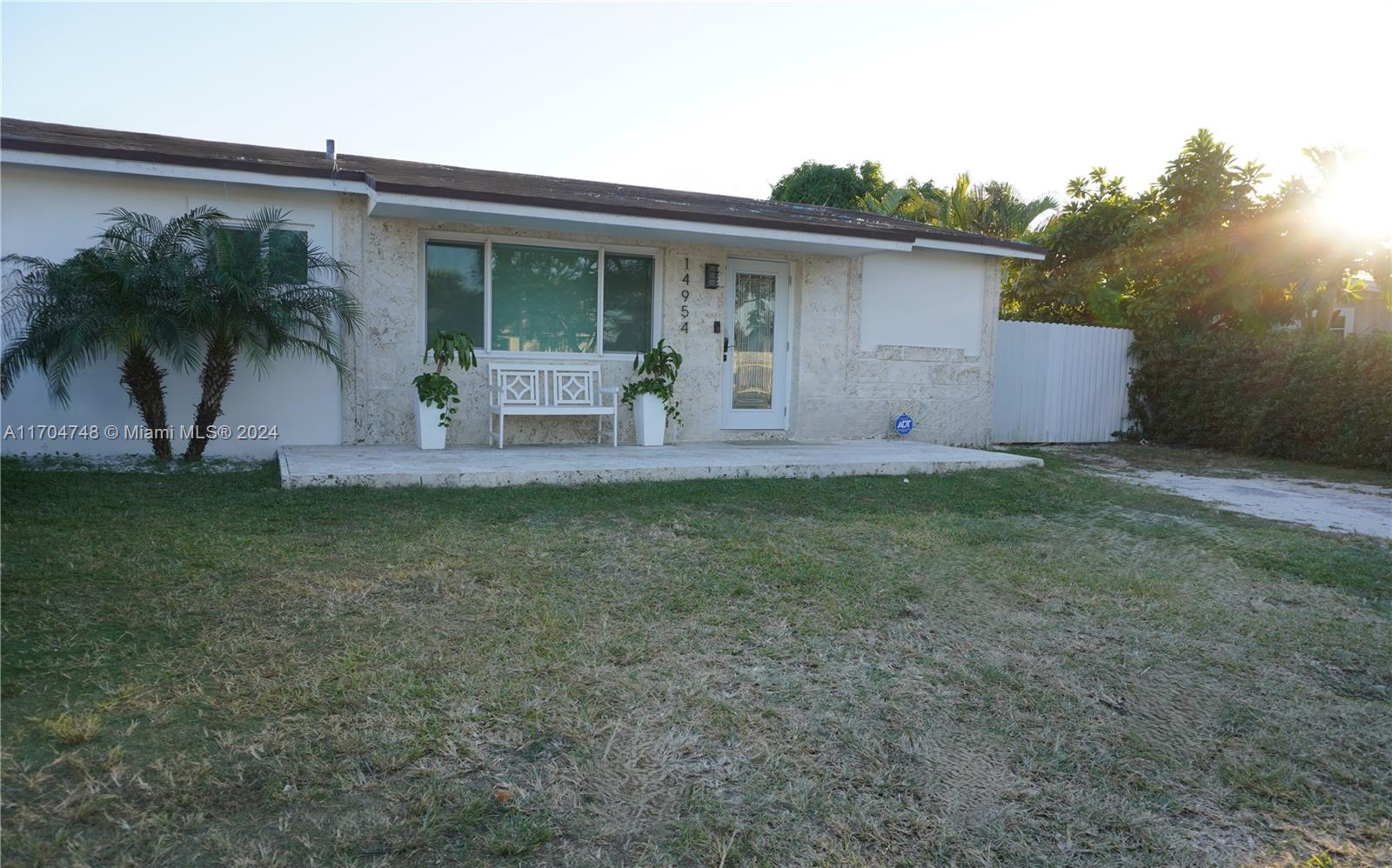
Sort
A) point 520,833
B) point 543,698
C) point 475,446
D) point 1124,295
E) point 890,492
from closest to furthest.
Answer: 1. point 520,833
2. point 543,698
3. point 890,492
4. point 475,446
5. point 1124,295

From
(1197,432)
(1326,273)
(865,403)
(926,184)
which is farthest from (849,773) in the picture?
(926,184)

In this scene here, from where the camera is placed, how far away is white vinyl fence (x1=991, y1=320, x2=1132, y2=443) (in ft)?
41.5

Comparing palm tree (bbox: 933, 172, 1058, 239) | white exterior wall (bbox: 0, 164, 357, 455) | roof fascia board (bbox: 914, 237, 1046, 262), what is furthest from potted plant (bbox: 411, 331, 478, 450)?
palm tree (bbox: 933, 172, 1058, 239)

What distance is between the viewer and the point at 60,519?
4.83m

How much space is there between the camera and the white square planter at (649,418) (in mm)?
9133

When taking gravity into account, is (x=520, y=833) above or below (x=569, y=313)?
below

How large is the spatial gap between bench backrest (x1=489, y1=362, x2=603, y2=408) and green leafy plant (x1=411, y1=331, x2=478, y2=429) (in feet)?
1.20

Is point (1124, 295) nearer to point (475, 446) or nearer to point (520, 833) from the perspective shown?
point (475, 446)

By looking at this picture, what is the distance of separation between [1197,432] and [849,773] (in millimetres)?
11867

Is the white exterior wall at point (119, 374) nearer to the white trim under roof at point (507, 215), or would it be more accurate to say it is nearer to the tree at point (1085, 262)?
the white trim under roof at point (507, 215)

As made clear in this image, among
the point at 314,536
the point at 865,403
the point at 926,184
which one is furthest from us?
the point at 926,184

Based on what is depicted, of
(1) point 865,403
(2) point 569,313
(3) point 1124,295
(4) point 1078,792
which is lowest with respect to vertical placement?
(4) point 1078,792

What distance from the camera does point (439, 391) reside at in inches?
321

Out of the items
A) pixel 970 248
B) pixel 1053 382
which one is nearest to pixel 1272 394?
pixel 1053 382
